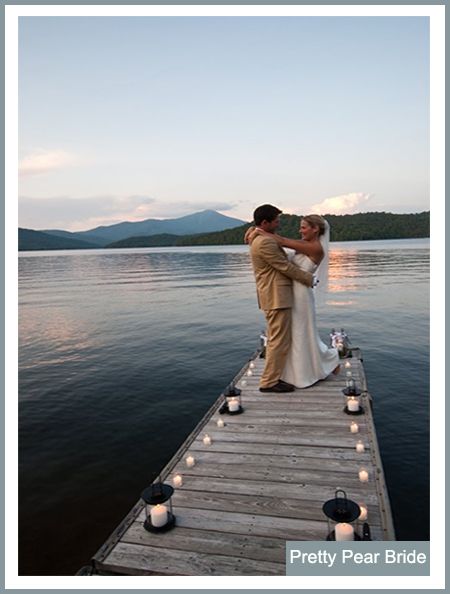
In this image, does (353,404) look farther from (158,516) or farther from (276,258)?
(158,516)

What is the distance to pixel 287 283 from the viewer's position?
7238 millimetres

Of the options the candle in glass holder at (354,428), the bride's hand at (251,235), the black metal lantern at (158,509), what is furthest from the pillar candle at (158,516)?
the bride's hand at (251,235)

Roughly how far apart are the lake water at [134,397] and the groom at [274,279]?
3.59 m

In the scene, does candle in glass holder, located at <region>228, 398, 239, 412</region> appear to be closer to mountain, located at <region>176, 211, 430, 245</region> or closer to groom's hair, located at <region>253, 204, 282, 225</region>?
groom's hair, located at <region>253, 204, 282, 225</region>

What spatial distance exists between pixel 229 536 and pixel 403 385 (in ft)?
32.0

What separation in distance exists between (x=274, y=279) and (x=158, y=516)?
4.40 metres

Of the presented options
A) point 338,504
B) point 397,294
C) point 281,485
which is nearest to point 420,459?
point 281,485

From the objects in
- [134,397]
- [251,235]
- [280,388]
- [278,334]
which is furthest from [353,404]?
[134,397]

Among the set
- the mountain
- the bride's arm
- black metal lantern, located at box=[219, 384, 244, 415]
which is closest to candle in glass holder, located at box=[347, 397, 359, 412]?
black metal lantern, located at box=[219, 384, 244, 415]

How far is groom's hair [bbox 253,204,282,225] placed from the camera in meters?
6.88

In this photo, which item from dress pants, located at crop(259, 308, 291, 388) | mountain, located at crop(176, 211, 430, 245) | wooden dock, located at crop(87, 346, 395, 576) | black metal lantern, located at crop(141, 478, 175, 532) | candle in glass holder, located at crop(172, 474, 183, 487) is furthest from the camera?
mountain, located at crop(176, 211, 430, 245)

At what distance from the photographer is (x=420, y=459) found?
8188 mm

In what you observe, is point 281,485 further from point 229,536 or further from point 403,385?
point 403,385

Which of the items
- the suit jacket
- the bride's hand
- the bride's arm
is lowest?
the suit jacket
